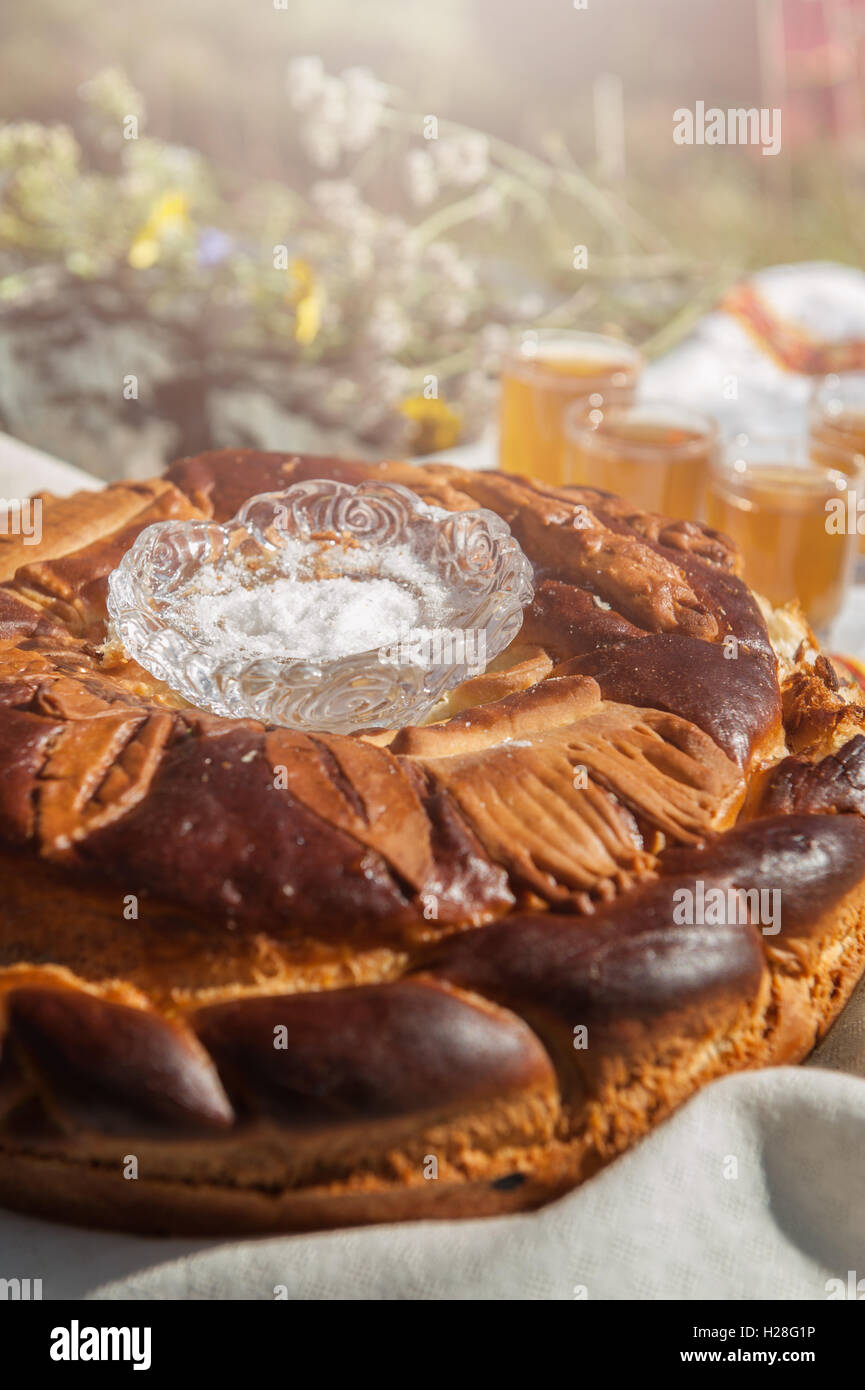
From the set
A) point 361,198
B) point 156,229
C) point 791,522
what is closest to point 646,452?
point 791,522

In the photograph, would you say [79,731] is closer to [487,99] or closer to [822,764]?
[822,764]

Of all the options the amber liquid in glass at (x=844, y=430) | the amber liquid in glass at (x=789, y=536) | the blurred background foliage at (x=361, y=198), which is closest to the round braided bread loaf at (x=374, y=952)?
the amber liquid in glass at (x=789, y=536)

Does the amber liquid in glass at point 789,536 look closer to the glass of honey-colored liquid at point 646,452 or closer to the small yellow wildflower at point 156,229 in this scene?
the glass of honey-colored liquid at point 646,452

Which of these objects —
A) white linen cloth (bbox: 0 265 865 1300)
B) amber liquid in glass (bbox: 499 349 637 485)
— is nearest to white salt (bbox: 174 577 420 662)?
white linen cloth (bbox: 0 265 865 1300)

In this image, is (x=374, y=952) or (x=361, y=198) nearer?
(x=374, y=952)

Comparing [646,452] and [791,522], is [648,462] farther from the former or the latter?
[791,522]
